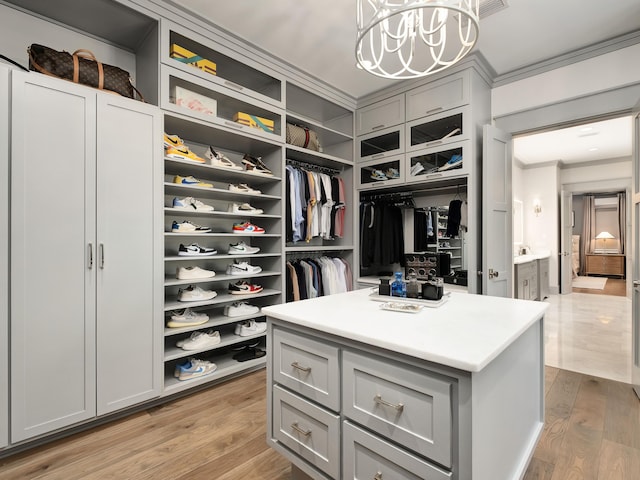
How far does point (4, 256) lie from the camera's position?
1646 mm

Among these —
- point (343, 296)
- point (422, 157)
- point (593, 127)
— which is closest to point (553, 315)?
point (593, 127)

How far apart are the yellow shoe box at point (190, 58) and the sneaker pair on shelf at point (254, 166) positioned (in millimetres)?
715

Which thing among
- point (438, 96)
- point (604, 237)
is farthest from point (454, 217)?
point (604, 237)

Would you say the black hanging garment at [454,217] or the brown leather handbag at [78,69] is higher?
the brown leather handbag at [78,69]

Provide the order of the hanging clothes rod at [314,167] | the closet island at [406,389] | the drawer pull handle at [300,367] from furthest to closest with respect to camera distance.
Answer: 1. the hanging clothes rod at [314,167]
2. the drawer pull handle at [300,367]
3. the closet island at [406,389]

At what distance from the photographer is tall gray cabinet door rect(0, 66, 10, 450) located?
64.4 inches

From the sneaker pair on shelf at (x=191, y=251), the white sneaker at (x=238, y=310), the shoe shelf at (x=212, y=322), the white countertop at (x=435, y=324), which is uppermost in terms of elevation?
the sneaker pair on shelf at (x=191, y=251)

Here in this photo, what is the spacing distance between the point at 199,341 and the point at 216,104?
1.91 meters

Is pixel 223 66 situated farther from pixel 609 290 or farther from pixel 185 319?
pixel 609 290

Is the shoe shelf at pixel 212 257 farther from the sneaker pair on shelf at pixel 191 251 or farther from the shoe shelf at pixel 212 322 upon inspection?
the shoe shelf at pixel 212 322

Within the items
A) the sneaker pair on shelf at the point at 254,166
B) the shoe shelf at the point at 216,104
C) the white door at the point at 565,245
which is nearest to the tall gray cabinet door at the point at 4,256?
the shoe shelf at the point at 216,104

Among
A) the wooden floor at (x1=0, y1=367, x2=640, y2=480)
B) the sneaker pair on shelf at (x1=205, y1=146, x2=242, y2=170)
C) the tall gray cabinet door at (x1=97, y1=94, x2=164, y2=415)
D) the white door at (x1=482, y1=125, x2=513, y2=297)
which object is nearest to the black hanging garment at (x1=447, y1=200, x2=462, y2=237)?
the white door at (x1=482, y1=125, x2=513, y2=297)

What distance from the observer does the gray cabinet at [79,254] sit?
66.9 inches

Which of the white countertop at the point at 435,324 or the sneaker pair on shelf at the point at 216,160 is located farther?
the sneaker pair on shelf at the point at 216,160
